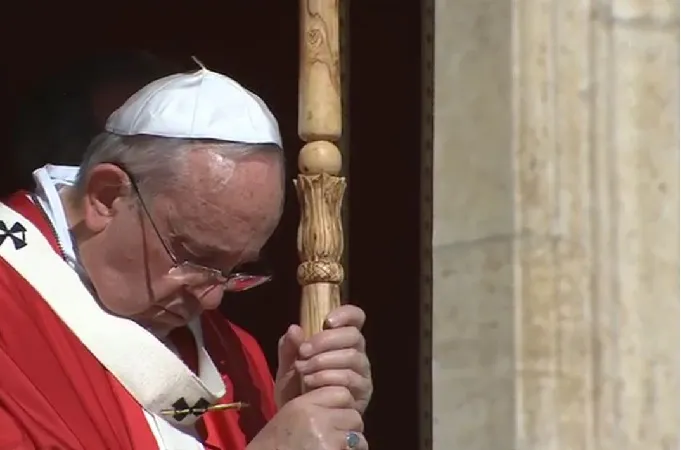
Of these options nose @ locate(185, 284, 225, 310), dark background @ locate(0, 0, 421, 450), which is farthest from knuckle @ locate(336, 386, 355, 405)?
dark background @ locate(0, 0, 421, 450)

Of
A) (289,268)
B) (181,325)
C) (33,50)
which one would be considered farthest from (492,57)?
(33,50)

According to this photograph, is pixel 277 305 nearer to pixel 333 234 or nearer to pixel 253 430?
pixel 253 430

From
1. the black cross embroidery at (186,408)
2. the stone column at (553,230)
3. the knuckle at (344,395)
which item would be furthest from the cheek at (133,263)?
the stone column at (553,230)

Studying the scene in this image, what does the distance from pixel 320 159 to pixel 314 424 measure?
0.29 meters

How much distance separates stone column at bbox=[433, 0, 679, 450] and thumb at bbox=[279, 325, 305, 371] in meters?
0.22

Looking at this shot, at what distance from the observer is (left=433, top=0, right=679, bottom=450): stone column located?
2246mm

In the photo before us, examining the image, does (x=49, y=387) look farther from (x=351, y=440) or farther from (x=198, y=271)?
(x=351, y=440)

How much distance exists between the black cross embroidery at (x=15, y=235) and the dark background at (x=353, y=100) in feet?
2.24

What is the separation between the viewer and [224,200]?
211 cm

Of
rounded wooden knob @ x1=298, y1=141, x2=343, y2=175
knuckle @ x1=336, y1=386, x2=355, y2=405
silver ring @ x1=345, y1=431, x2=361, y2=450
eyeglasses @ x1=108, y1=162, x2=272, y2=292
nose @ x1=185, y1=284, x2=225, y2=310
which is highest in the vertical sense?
rounded wooden knob @ x1=298, y1=141, x2=343, y2=175

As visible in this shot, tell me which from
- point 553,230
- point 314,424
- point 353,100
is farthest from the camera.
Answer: point 353,100

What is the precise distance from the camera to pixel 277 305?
292 centimetres

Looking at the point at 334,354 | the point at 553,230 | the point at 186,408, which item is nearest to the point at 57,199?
the point at 186,408

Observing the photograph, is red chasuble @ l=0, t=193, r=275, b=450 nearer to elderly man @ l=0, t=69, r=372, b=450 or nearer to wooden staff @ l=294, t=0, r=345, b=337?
elderly man @ l=0, t=69, r=372, b=450
